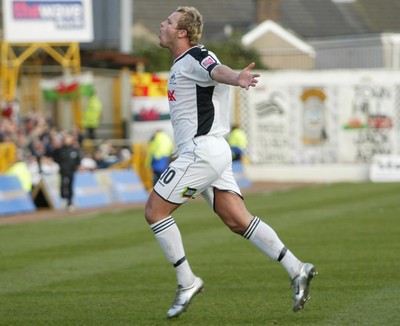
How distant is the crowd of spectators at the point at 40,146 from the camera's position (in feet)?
90.4

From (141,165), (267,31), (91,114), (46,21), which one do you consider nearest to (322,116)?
(91,114)

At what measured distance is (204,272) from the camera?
1215 centimetres

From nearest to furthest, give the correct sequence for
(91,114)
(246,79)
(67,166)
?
1. (246,79)
2. (67,166)
3. (91,114)

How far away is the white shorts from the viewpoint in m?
8.66

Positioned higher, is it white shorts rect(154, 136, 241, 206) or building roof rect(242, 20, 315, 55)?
white shorts rect(154, 136, 241, 206)

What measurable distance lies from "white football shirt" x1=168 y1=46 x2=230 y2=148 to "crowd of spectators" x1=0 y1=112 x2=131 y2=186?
58.0 ft

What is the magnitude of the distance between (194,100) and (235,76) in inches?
28.3

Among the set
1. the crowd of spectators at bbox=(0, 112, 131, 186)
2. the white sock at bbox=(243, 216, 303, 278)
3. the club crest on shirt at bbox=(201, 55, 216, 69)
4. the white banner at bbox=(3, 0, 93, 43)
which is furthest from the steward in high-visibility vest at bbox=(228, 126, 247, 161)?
the club crest on shirt at bbox=(201, 55, 216, 69)

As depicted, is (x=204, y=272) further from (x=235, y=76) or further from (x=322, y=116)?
(x=322, y=116)

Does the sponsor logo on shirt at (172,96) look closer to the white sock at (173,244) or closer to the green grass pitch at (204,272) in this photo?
the white sock at (173,244)

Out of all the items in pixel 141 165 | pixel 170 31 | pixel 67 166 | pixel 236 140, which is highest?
pixel 170 31

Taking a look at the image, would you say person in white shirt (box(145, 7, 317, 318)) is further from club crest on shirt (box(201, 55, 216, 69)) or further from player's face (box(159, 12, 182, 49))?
club crest on shirt (box(201, 55, 216, 69))

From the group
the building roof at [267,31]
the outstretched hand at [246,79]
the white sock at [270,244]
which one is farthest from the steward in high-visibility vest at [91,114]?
the outstretched hand at [246,79]

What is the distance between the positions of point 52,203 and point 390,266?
14.5 meters
